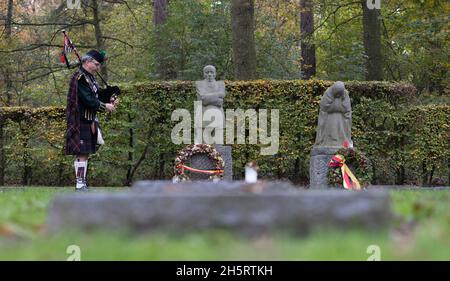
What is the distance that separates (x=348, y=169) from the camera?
40.0ft

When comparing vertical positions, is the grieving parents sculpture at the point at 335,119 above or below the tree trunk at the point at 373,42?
below

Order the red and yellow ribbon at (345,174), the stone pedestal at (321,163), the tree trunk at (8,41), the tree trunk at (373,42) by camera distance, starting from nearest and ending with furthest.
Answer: the red and yellow ribbon at (345,174) < the stone pedestal at (321,163) < the tree trunk at (373,42) < the tree trunk at (8,41)

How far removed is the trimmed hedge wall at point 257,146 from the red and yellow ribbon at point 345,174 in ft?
11.3

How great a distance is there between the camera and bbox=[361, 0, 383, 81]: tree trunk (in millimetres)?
18422

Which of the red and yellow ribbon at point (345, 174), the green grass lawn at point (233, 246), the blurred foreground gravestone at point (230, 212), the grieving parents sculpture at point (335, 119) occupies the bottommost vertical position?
the red and yellow ribbon at point (345, 174)

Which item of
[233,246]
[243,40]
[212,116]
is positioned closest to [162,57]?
[243,40]

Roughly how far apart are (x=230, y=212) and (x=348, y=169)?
8.43 m

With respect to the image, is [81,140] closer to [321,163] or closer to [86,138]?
[86,138]

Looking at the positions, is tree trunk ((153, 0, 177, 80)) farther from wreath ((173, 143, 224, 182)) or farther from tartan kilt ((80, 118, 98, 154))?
tartan kilt ((80, 118, 98, 154))

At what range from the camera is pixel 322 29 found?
1085 inches

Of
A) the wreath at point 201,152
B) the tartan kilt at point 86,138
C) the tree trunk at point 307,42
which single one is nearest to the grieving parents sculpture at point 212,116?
the wreath at point 201,152

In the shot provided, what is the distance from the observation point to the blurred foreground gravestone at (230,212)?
399 cm

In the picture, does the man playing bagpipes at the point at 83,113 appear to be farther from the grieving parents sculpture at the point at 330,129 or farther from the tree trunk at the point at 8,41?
the tree trunk at the point at 8,41

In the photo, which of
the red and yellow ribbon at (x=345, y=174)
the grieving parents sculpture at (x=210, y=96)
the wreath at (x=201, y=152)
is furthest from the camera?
the grieving parents sculpture at (x=210, y=96)
